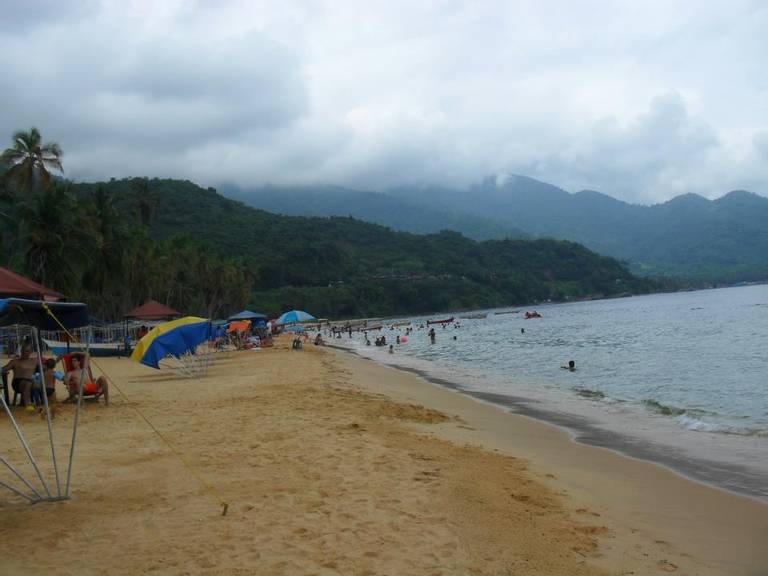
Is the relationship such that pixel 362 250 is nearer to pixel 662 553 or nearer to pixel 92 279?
pixel 92 279

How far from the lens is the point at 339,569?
4.32m

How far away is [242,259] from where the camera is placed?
9044cm

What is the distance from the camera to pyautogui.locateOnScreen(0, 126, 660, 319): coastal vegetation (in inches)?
1473

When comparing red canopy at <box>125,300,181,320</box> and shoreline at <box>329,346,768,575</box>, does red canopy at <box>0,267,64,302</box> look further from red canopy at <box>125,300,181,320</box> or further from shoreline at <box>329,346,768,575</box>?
red canopy at <box>125,300,181,320</box>

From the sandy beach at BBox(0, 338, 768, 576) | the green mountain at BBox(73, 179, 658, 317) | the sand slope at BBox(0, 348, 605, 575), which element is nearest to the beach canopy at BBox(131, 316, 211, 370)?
the sandy beach at BBox(0, 338, 768, 576)

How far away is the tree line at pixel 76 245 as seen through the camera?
Result: 3553 cm

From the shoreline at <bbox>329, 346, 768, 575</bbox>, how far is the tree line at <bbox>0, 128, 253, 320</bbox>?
31.8 m

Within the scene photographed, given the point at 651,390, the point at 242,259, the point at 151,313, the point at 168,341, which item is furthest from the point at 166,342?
the point at 242,259

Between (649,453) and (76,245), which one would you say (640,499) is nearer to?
(649,453)

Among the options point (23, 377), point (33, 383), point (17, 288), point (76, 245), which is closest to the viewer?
→ point (17, 288)

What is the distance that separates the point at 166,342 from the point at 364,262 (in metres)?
121

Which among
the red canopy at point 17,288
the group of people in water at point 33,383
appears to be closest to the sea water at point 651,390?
the red canopy at point 17,288

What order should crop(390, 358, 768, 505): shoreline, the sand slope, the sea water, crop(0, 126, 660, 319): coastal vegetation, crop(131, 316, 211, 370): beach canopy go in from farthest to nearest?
crop(0, 126, 660, 319): coastal vegetation, crop(131, 316, 211, 370): beach canopy, the sea water, crop(390, 358, 768, 505): shoreline, the sand slope

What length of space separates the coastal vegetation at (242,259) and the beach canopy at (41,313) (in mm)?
31637
